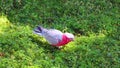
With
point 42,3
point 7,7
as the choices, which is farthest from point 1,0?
point 42,3

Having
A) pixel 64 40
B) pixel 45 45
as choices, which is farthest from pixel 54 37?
pixel 45 45

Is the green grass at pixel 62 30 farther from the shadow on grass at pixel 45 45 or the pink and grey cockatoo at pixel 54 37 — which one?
the pink and grey cockatoo at pixel 54 37

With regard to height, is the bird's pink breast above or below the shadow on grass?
above

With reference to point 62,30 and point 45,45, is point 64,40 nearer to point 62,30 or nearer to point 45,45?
point 45,45

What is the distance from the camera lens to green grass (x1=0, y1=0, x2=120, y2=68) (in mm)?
7527

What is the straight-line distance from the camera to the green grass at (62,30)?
7.53 m

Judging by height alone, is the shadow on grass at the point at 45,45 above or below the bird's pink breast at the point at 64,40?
below

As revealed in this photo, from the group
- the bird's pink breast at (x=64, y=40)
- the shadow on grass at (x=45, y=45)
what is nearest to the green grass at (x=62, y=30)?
the shadow on grass at (x=45, y=45)

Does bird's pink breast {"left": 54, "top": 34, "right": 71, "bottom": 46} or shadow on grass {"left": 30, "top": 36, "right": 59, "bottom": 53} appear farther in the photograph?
shadow on grass {"left": 30, "top": 36, "right": 59, "bottom": 53}

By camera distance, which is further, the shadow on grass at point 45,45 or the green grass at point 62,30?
the shadow on grass at point 45,45

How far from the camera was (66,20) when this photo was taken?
29.8ft

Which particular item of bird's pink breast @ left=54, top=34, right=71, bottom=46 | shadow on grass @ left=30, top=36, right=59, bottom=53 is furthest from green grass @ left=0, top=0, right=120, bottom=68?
bird's pink breast @ left=54, top=34, right=71, bottom=46

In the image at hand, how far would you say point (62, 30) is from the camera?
8.73 metres

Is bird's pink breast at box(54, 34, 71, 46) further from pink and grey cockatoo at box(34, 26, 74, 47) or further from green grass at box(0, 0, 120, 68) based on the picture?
green grass at box(0, 0, 120, 68)
